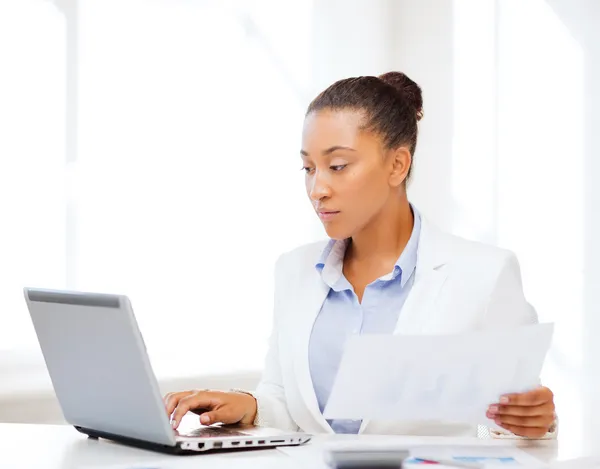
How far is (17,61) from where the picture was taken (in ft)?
Result: 9.80

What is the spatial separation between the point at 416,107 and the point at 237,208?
60.3 inches

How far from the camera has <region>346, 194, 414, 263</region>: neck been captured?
7.14ft

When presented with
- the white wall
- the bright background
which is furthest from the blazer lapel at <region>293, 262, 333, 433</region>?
the white wall

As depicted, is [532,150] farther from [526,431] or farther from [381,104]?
[526,431]

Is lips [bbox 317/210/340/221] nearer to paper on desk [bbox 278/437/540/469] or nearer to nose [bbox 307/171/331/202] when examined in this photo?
nose [bbox 307/171/331/202]

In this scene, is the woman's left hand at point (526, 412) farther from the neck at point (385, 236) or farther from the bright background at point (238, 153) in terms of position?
the bright background at point (238, 153)

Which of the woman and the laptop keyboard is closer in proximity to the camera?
the laptop keyboard

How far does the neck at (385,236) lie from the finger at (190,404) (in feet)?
1.96

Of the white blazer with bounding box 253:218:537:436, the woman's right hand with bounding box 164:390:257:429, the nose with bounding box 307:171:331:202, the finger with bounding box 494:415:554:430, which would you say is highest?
the nose with bounding box 307:171:331:202

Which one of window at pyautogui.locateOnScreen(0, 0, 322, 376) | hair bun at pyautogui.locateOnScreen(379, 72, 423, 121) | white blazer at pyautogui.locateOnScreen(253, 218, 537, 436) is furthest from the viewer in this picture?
window at pyautogui.locateOnScreen(0, 0, 322, 376)

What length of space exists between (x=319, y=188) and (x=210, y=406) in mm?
527

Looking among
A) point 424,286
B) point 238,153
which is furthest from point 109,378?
point 238,153

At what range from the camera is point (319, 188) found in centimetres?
201

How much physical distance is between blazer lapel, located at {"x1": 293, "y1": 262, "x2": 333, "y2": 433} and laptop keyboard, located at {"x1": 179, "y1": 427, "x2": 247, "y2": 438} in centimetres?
33
